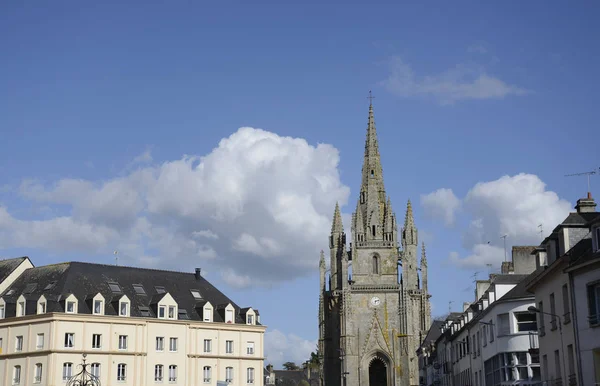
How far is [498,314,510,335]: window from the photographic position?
47.9 m

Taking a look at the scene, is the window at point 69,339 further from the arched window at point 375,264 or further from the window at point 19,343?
the arched window at point 375,264

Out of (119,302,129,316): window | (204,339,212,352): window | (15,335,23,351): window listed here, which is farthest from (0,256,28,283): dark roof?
(204,339,212,352): window

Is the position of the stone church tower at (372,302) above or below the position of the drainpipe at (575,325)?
above

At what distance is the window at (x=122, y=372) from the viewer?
242 ft

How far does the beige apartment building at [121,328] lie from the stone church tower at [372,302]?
1420 inches

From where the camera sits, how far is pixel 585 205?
40.7 meters

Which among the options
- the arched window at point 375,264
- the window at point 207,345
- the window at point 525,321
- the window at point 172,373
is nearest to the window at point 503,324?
the window at point 525,321

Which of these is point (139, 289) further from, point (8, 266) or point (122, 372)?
point (8, 266)

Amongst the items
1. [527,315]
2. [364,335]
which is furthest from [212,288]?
[527,315]

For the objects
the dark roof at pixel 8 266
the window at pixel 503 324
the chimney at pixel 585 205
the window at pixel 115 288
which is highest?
the dark roof at pixel 8 266

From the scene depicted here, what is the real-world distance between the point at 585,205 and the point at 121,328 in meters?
45.9

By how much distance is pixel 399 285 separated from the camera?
118438mm

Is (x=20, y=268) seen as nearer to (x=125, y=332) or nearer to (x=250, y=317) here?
(x=125, y=332)

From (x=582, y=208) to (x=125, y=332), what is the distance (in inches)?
1800
